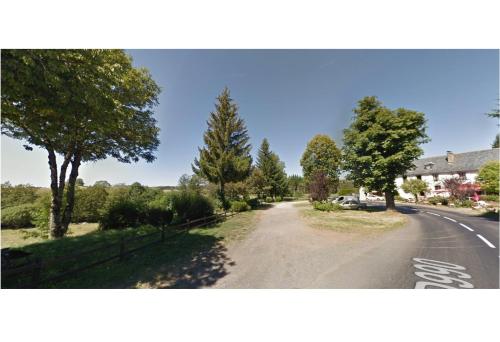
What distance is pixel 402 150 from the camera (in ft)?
52.8

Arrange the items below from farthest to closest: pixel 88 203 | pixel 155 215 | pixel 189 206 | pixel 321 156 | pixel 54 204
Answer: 1. pixel 321 156
2. pixel 88 203
3. pixel 155 215
4. pixel 189 206
5. pixel 54 204

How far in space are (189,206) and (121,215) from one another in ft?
15.9

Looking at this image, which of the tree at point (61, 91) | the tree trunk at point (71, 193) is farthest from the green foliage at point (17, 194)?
the tree at point (61, 91)

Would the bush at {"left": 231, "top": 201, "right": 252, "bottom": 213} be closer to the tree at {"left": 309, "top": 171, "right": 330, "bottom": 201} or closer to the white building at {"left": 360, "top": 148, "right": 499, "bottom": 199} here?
the tree at {"left": 309, "top": 171, "right": 330, "bottom": 201}

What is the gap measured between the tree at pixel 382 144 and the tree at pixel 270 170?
18.3 metres

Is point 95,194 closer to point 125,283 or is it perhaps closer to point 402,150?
point 125,283

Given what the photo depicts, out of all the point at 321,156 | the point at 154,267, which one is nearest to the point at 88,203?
the point at 154,267


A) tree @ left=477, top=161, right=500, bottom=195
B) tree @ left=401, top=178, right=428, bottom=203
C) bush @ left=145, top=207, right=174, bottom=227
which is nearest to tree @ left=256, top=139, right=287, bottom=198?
tree @ left=401, top=178, right=428, bottom=203

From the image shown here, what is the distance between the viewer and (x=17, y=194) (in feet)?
59.4

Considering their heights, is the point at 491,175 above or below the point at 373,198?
above

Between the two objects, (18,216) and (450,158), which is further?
(450,158)

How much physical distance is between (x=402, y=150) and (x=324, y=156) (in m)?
17.6

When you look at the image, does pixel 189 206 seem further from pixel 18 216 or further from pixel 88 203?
pixel 18 216

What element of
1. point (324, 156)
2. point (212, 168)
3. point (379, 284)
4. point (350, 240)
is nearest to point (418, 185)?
point (324, 156)
